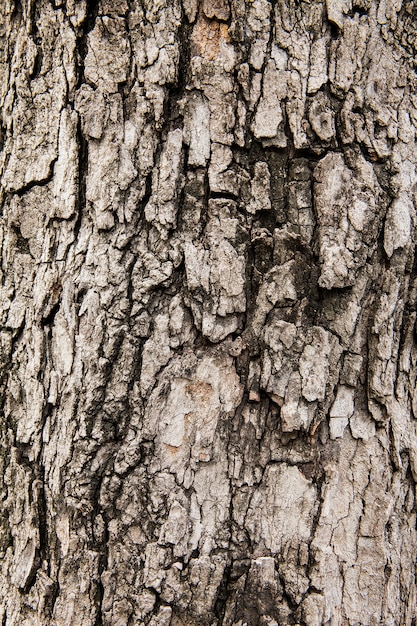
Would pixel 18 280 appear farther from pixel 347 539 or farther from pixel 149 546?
pixel 347 539

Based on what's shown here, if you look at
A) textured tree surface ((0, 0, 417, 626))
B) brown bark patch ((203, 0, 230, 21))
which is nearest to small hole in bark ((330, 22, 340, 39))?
textured tree surface ((0, 0, 417, 626))

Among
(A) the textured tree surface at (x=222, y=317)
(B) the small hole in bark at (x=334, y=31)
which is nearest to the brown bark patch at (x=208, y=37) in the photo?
(A) the textured tree surface at (x=222, y=317)

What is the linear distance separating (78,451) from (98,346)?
29cm

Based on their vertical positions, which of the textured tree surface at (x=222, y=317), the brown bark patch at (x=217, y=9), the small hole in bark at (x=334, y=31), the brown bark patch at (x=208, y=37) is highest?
the brown bark patch at (x=217, y=9)

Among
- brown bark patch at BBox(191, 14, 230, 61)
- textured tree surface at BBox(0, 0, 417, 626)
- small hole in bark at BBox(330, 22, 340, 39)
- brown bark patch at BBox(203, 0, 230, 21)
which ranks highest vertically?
brown bark patch at BBox(203, 0, 230, 21)

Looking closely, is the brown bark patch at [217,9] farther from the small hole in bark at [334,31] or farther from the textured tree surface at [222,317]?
the small hole in bark at [334,31]

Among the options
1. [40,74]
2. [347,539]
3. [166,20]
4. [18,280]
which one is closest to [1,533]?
[18,280]

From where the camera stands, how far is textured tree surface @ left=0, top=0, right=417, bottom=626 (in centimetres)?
134

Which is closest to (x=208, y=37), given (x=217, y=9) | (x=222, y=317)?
(x=217, y=9)

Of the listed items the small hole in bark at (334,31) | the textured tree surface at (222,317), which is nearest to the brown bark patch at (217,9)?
the textured tree surface at (222,317)

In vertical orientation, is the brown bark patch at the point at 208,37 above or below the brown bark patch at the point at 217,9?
below

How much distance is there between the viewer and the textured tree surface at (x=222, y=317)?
1339 mm

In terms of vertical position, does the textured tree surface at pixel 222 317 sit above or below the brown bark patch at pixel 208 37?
below

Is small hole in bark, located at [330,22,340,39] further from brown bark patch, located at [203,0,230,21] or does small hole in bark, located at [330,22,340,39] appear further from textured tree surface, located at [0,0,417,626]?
brown bark patch, located at [203,0,230,21]
